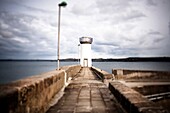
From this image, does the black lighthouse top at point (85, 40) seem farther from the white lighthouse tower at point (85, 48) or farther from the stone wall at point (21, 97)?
the stone wall at point (21, 97)

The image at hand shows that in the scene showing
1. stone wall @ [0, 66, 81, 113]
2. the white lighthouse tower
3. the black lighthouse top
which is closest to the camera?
stone wall @ [0, 66, 81, 113]

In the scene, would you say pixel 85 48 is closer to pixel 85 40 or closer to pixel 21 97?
pixel 85 40

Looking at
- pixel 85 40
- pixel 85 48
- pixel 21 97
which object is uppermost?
pixel 85 40

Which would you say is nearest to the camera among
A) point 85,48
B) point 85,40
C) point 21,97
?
point 21,97

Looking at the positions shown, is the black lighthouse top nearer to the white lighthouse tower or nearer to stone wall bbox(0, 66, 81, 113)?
the white lighthouse tower

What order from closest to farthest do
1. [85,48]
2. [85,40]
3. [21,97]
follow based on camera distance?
[21,97], [85,40], [85,48]

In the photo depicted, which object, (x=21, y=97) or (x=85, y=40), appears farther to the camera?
(x=85, y=40)

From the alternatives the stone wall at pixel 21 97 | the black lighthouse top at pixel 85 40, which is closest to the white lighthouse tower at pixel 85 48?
the black lighthouse top at pixel 85 40

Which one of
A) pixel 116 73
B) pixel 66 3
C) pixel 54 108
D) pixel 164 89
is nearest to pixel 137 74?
pixel 116 73

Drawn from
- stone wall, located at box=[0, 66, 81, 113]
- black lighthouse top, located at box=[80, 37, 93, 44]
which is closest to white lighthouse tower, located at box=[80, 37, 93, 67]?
black lighthouse top, located at box=[80, 37, 93, 44]

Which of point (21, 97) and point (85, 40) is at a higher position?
point (85, 40)

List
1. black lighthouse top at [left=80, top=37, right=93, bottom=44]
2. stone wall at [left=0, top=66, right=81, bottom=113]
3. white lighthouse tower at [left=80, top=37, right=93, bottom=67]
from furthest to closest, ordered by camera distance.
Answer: white lighthouse tower at [left=80, top=37, right=93, bottom=67]
black lighthouse top at [left=80, top=37, right=93, bottom=44]
stone wall at [left=0, top=66, right=81, bottom=113]

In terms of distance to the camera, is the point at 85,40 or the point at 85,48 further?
the point at 85,48

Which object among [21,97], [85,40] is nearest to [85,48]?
[85,40]
